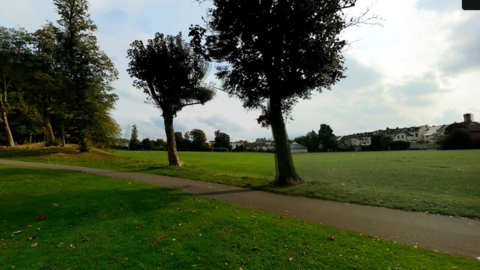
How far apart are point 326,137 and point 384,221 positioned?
87734 mm

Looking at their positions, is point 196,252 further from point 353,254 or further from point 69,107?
point 69,107

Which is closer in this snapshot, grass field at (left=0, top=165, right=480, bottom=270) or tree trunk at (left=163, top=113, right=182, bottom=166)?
grass field at (left=0, top=165, right=480, bottom=270)

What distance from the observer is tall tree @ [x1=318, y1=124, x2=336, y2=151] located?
88125 millimetres

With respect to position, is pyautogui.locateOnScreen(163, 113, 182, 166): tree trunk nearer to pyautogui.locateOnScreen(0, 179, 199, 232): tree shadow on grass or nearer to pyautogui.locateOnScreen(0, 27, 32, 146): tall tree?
pyautogui.locateOnScreen(0, 179, 199, 232): tree shadow on grass

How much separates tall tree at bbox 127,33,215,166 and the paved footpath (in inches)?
519

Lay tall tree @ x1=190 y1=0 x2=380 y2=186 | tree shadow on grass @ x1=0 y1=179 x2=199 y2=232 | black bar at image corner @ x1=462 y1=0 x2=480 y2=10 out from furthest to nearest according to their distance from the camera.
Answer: tall tree @ x1=190 y1=0 x2=380 y2=186 → tree shadow on grass @ x1=0 y1=179 x2=199 y2=232 → black bar at image corner @ x1=462 y1=0 x2=480 y2=10

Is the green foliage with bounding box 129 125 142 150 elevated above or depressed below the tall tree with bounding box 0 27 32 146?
below

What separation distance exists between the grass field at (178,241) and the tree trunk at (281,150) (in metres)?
5.46

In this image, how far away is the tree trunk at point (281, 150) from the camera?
13071 mm

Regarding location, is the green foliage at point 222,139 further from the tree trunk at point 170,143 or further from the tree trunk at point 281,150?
the tree trunk at point 281,150

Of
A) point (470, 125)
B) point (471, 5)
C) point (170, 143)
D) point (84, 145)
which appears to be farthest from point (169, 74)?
point (470, 125)

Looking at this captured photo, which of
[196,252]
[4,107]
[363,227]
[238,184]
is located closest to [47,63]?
[4,107]

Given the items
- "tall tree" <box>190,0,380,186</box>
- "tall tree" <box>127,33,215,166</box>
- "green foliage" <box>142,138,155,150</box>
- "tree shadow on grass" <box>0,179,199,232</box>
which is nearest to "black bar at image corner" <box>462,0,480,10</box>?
"tree shadow on grass" <box>0,179,199,232</box>

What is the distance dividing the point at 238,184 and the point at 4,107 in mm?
34027
